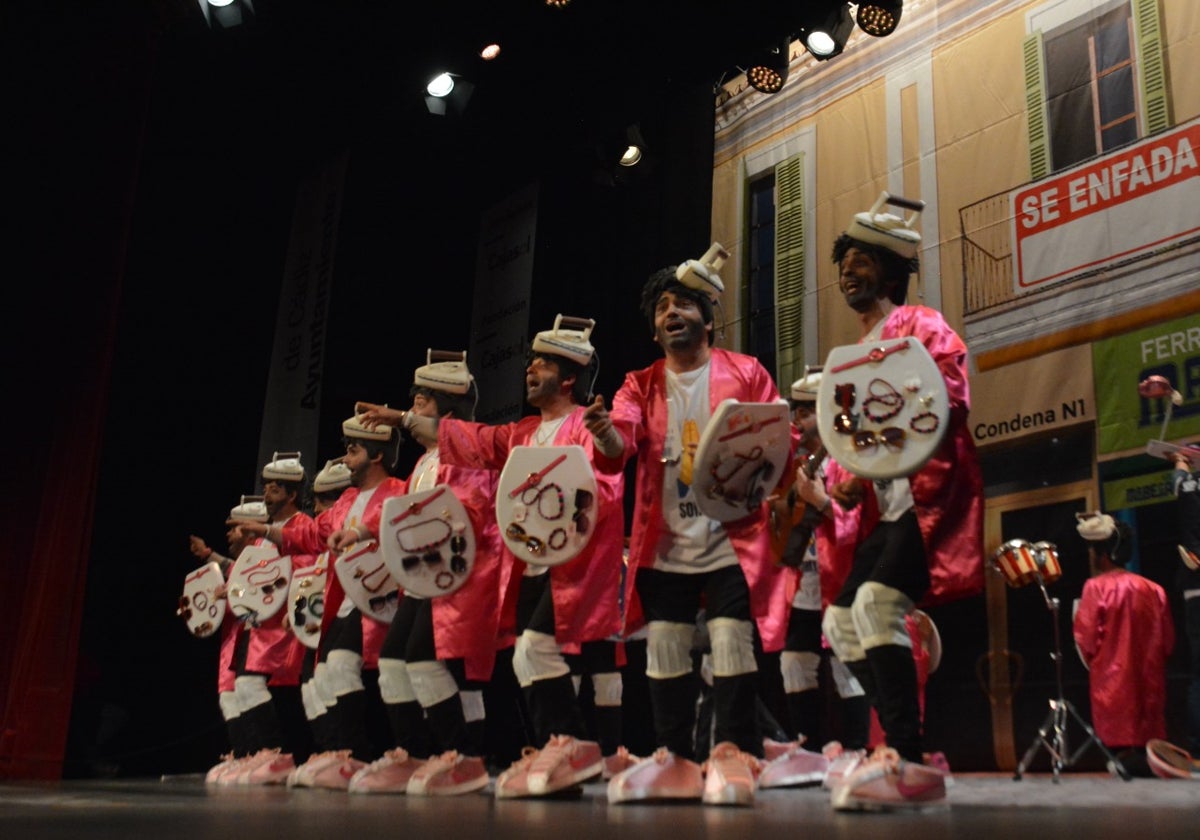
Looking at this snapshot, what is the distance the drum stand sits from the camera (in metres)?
4.85

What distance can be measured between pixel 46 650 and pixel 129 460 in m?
1.37

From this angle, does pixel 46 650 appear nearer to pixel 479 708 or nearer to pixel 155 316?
pixel 155 316

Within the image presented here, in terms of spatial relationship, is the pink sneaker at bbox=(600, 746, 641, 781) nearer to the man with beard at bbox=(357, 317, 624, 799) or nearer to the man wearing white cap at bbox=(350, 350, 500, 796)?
the man with beard at bbox=(357, 317, 624, 799)

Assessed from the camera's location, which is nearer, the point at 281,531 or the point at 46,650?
the point at 281,531

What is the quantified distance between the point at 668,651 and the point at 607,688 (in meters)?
1.50

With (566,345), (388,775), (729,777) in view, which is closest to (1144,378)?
(566,345)

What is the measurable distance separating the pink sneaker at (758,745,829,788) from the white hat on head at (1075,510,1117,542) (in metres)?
1.55

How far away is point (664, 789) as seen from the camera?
3.03 metres

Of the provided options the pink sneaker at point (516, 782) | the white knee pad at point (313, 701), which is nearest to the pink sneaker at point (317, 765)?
the white knee pad at point (313, 701)

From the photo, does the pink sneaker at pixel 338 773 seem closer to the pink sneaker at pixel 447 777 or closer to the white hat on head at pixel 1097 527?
the pink sneaker at pixel 447 777

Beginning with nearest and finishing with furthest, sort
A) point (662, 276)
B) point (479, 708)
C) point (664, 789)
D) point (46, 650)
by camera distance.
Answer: point (664, 789) → point (662, 276) → point (479, 708) → point (46, 650)

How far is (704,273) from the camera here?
138 inches

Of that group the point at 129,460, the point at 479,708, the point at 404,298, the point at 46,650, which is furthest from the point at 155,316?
the point at 479,708

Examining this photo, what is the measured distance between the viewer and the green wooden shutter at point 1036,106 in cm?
531
